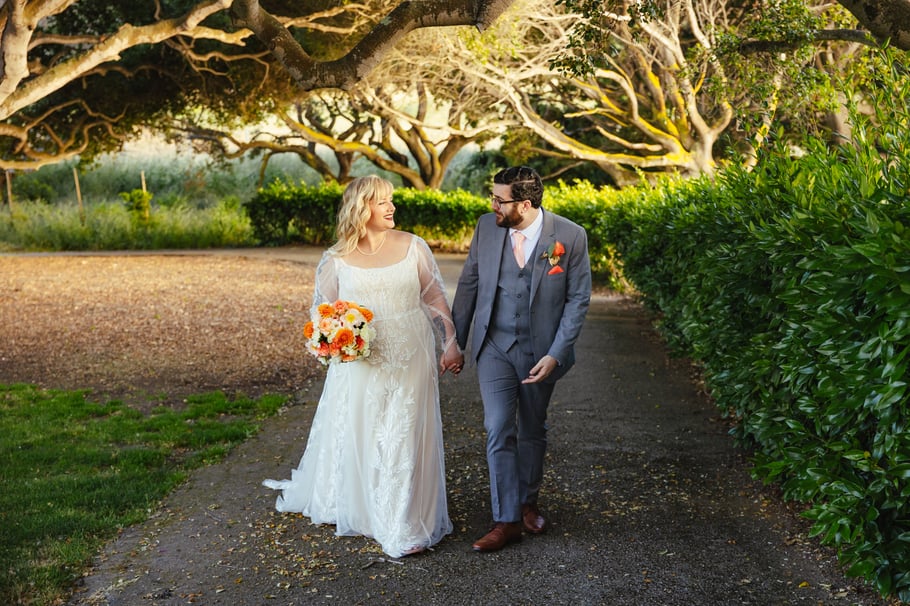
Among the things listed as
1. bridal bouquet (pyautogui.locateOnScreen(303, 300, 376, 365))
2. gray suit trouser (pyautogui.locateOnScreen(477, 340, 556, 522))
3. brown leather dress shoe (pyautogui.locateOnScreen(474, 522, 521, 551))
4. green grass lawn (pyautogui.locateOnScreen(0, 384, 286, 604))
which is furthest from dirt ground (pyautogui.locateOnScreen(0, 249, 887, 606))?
bridal bouquet (pyautogui.locateOnScreen(303, 300, 376, 365))

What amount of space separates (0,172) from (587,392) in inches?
1212

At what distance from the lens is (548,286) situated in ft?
17.4

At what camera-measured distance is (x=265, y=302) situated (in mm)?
15586

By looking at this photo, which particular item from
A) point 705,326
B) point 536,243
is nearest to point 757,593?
point 536,243

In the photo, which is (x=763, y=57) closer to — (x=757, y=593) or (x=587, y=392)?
(x=587, y=392)

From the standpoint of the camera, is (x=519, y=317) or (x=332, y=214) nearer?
(x=519, y=317)

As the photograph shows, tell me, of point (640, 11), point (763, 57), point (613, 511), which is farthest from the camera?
point (763, 57)

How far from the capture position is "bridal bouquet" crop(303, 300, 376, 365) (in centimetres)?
533

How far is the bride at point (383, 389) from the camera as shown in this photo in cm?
546

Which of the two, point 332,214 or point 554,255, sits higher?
point 554,255

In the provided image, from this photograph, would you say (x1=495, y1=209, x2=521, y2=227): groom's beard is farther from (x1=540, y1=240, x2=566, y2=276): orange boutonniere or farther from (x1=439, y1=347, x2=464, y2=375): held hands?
(x1=439, y1=347, x2=464, y2=375): held hands

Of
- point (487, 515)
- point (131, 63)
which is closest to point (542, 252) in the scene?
point (487, 515)

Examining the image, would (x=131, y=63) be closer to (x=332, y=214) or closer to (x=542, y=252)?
(x=332, y=214)

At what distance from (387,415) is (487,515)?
36.3 inches
